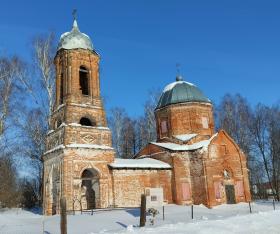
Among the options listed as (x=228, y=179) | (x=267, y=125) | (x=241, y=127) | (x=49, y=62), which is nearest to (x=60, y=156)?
(x=49, y=62)

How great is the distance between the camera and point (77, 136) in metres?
21.5

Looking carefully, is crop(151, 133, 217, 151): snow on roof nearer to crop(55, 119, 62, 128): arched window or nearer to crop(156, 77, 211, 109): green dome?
crop(156, 77, 211, 109): green dome

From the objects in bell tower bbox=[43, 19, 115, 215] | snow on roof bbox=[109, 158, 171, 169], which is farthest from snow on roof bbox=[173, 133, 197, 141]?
bell tower bbox=[43, 19, 115, 215]

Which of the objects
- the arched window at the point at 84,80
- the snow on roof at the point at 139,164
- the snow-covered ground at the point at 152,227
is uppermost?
the arched window at the point at 84,80

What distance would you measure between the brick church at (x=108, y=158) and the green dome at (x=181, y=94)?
0.20 meters

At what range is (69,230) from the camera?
44.9ft

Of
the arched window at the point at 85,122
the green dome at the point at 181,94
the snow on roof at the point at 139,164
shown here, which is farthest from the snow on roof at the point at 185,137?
the arched window at the point at 85,122

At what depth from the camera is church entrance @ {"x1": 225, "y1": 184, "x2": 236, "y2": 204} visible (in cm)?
2514

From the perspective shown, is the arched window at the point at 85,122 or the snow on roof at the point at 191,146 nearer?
the arched window at the point at 85,122

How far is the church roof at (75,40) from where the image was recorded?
930 inches

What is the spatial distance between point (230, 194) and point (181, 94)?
8624 millimetres

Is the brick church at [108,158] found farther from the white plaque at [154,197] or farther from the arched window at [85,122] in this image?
the white plaque at [154,197]

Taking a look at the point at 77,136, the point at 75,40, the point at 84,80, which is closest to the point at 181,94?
the point at 84,80

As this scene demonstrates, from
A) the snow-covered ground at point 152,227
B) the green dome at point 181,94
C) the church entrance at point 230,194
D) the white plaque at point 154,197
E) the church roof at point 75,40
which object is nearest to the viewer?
the snow-covered ground at point 152,227
